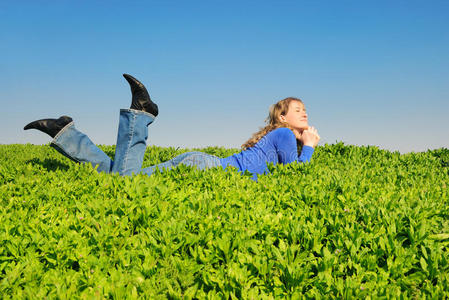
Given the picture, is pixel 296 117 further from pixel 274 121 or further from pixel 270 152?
pixel 270 152

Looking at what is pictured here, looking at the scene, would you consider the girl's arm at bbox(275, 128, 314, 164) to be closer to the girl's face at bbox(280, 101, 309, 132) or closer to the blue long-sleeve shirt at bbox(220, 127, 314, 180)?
the blue long-sleeve shirt at bbox(220, 127, 314, 180)

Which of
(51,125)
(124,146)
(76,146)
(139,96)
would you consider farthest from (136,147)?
(51,125)

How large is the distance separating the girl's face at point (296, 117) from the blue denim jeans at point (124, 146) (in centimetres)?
218

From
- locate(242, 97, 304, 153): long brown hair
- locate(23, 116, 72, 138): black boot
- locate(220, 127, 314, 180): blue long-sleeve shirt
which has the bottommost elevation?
locate(23, 116, 72, 138): black boot

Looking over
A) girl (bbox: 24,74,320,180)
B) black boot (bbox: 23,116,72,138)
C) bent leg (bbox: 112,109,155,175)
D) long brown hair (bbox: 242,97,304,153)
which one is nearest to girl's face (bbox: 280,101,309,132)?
long brown hair (bbox: 242,97,304,153)

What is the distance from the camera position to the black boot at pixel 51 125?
5.96m

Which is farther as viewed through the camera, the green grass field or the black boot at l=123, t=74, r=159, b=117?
the black boot at l=123, t=74, r=159, b=117

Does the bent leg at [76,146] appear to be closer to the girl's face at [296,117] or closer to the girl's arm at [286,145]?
the girl's arm at [286,145]

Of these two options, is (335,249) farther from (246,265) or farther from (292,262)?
(246,265)

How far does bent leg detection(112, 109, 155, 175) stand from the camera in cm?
596

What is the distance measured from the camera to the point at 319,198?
12.7ft

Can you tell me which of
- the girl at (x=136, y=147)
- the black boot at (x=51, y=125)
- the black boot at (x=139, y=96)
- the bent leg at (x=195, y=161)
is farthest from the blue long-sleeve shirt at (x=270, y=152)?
the black boot at (x=51, y=125)

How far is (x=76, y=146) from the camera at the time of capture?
20.1ft

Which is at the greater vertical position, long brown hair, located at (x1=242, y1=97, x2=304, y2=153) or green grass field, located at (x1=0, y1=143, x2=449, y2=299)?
long brown hair, located at (x1=242, y1=97, x2=304, y2=153)
